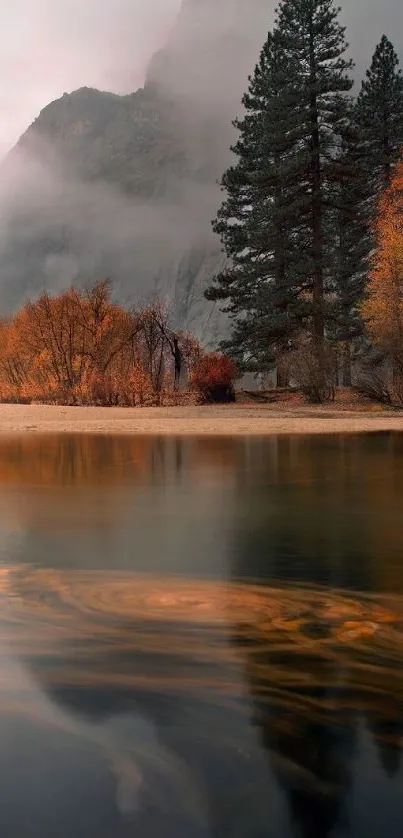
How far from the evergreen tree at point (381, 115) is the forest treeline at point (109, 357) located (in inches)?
663

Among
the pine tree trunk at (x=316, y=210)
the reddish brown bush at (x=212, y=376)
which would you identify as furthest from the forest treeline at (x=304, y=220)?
the reddish brown bush at (x=212, y=376)

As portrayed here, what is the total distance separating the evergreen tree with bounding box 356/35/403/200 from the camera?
4181cm

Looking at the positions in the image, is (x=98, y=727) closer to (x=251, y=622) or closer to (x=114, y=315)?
(x=251, y=622)

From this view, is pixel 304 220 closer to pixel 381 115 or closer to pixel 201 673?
pixel 381 115

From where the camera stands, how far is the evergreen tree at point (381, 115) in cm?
4181

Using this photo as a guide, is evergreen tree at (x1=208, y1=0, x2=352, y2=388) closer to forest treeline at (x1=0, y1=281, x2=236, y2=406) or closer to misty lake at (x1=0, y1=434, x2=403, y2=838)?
forest treeline at (x1=0, y1=281, x2=236, y2=406)

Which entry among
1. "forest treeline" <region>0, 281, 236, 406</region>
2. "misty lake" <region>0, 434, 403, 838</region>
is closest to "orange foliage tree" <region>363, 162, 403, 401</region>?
"forest treeline" <region>0, 281, 236, 406</region>

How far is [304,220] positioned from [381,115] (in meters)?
12.8

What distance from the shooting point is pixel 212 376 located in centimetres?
2997

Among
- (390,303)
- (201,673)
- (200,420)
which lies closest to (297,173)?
(390,303)

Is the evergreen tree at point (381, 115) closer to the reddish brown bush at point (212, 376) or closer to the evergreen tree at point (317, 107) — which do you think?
the evergreen tree at point (317, 107)

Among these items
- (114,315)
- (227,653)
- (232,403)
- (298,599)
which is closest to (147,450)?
(298,599)

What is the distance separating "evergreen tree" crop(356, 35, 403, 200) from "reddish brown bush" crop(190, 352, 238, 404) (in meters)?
17.2

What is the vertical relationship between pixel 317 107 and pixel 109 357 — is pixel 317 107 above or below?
above
